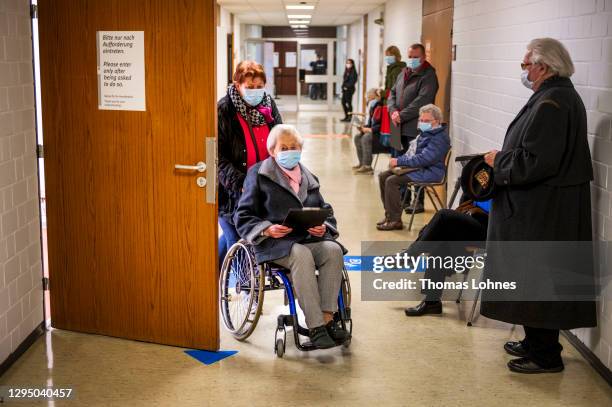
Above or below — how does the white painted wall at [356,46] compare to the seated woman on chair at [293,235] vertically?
above

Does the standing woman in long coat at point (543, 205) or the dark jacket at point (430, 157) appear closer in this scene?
the standing woman in long coat at point (543, 205)

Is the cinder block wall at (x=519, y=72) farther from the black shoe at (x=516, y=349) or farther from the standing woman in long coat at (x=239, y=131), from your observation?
the standing woman in long coat at (x=239, y=131)

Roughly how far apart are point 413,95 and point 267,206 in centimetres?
401

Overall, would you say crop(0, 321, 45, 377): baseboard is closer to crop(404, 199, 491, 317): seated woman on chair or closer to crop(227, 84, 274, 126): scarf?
crop(227, 84, 274, 126): scarf

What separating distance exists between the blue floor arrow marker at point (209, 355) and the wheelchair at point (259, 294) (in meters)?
0.15

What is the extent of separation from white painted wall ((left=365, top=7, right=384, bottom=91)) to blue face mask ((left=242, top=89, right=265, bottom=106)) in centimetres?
989

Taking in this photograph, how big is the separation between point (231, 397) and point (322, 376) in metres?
0.48

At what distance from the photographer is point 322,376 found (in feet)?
11.5

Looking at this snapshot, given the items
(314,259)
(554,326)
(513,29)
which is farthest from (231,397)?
(513,29)

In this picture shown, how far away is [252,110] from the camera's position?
4.25 meters

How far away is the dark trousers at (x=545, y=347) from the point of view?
356cm

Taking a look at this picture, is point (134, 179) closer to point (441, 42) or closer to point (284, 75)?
point (441, 42)

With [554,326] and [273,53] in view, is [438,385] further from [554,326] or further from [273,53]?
[273,53]

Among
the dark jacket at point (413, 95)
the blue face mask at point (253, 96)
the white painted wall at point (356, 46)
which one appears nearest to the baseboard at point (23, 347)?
the blue face mask at point (253, 96)
